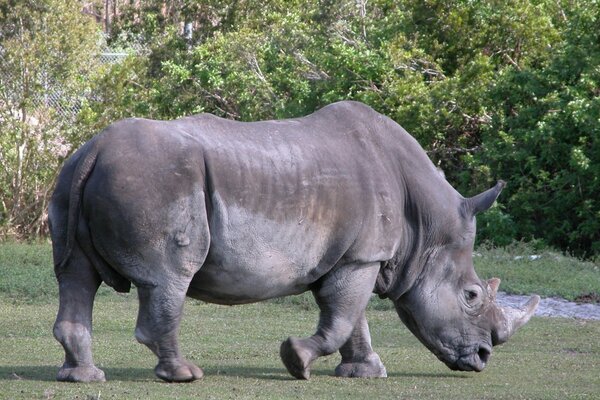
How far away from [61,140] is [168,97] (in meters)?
3.05

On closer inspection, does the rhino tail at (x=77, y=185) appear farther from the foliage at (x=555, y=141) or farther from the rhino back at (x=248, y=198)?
the foliage at (x=555, y=141)

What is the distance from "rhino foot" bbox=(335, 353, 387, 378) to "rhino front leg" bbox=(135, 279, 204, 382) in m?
1.49

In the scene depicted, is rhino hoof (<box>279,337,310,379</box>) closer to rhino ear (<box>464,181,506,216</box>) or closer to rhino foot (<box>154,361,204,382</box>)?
rhino foot (<box>154,361,204,382</box>)

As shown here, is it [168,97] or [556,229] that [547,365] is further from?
[168,97]

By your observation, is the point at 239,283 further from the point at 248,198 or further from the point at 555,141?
the point at 555,141

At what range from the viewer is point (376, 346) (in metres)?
12.1

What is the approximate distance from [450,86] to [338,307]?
12.2 metres

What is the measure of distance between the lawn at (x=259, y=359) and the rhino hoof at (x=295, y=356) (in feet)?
0.47

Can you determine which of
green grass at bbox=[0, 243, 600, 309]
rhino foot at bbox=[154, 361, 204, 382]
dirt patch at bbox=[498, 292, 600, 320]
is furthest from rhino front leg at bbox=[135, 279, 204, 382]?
dirt patch at bbox=[498, 292, 600, 320]

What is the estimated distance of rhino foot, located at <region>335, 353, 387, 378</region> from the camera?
9.93 m

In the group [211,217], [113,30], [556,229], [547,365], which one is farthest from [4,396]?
[113,30]

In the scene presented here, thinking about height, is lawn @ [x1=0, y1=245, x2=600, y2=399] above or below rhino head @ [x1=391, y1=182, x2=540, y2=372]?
below

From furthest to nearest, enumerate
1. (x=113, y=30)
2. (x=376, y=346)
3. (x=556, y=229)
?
(x=113, y=30), (x=556, y=229), (x=376, y=346)

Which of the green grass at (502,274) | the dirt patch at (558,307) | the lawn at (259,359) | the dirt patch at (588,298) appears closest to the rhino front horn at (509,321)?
the lawn at (259,359)
